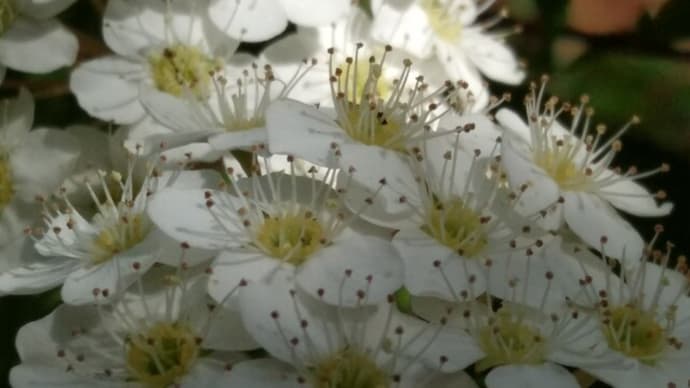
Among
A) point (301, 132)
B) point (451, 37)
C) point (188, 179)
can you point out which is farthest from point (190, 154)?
point (451, 37)

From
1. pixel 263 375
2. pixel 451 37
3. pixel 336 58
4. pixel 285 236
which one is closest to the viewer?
pixel 263 375

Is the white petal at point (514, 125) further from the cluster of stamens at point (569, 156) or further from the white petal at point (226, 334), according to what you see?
the white petal at point (226, 334)

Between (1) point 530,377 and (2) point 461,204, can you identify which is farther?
(2) point 461,204

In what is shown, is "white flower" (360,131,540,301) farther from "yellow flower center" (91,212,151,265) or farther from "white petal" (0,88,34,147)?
"white petal" (0,88,34,147)

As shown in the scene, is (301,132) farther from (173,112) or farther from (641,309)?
(641,309)

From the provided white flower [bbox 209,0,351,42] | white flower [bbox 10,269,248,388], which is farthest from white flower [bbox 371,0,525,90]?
white flower [bbox 10,269,248,388]

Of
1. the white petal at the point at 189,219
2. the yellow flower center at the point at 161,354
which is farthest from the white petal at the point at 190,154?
the yellow flower center at the point at 161,354

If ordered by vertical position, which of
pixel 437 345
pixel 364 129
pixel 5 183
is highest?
pixel 364 129
